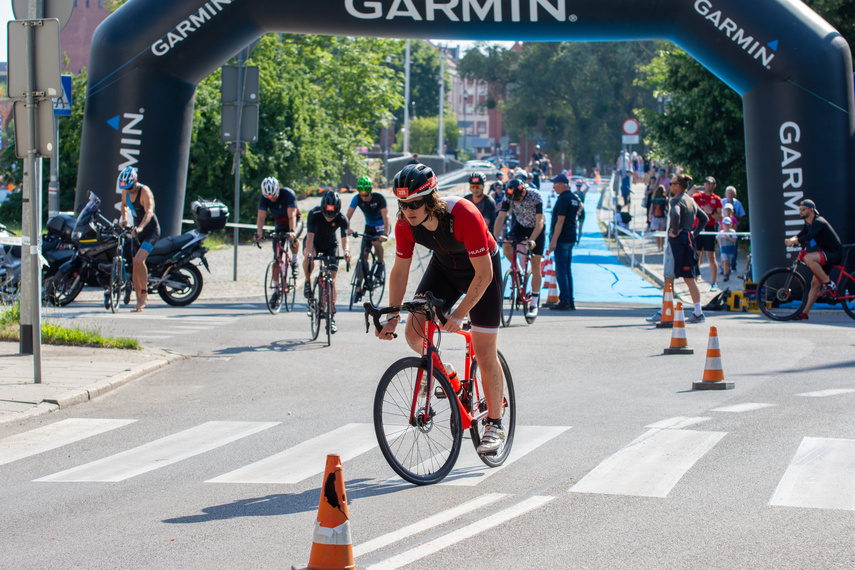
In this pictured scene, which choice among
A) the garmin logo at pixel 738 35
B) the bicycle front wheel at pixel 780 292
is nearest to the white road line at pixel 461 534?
the bicycle front wheel at pixel 780 292

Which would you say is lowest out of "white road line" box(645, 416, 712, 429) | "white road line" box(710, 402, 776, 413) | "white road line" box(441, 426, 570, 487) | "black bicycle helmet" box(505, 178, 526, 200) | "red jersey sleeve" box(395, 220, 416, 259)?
"white road line" box(441, 426, 570, 487)

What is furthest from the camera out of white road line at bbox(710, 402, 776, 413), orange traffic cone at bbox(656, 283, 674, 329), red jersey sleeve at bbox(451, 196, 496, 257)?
orange traffic cone at bbox(656, 283, 674, 329)

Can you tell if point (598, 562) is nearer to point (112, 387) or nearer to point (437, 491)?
point (437, 491)

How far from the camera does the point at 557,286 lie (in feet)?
58.2

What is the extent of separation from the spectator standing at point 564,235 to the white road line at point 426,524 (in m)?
10.1

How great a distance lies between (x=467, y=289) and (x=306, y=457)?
1.57m

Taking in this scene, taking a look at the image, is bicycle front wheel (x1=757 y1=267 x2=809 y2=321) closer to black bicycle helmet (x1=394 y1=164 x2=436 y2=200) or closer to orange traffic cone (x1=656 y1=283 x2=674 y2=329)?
orange traffic cone (x1=656 y1=283 x2=674 y2=329)

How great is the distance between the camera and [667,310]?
14219 mm


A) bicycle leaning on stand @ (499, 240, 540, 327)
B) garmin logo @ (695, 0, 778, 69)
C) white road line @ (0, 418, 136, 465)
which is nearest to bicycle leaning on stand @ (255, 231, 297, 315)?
bicycle leaning on stand @ (499, 240, 540, 327)

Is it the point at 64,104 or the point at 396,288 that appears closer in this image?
the point at 396,288

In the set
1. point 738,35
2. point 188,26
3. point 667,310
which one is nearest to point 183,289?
point 188,26

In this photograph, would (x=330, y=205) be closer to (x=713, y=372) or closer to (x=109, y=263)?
(x=109, y=263)

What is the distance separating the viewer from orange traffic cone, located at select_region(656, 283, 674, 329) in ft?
46.5

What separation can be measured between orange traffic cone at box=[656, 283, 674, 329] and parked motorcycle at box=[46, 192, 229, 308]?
684 cm
